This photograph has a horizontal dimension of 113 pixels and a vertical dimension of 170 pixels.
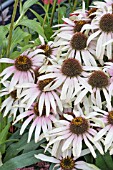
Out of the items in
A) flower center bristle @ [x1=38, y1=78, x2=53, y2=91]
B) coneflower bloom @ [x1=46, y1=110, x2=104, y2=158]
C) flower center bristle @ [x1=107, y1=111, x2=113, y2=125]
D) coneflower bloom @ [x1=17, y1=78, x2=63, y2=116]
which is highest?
flower center bristle @ [x1=38, y1=78, x2=53, y2=91]

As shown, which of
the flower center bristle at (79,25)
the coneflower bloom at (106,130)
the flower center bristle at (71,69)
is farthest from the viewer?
the flower center bristle at (79,25)

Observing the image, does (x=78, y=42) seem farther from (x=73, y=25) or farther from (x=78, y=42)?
(x=73, y=25)

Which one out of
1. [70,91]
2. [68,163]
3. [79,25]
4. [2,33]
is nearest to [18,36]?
[2,33]

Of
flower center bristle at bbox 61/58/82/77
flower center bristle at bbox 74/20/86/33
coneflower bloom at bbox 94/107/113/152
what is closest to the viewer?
coneflower bloom at bbox 94/107/113/152

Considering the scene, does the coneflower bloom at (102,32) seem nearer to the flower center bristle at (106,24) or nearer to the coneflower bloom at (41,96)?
the flower center bristle at (106,24)

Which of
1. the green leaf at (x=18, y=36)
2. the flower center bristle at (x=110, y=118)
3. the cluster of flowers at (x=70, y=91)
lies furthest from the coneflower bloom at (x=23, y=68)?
the flower center bristle at (x=110, y=118)

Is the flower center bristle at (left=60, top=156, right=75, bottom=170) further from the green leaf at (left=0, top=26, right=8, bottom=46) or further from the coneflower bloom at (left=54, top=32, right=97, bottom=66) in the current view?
the green leaf at (left=0, top=26, right=8, bottom=46)

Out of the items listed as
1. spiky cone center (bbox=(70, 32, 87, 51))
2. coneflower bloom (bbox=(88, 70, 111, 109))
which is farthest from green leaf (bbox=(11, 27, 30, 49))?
coneflower bloom (bbox=(88, 70, 111, 109))
